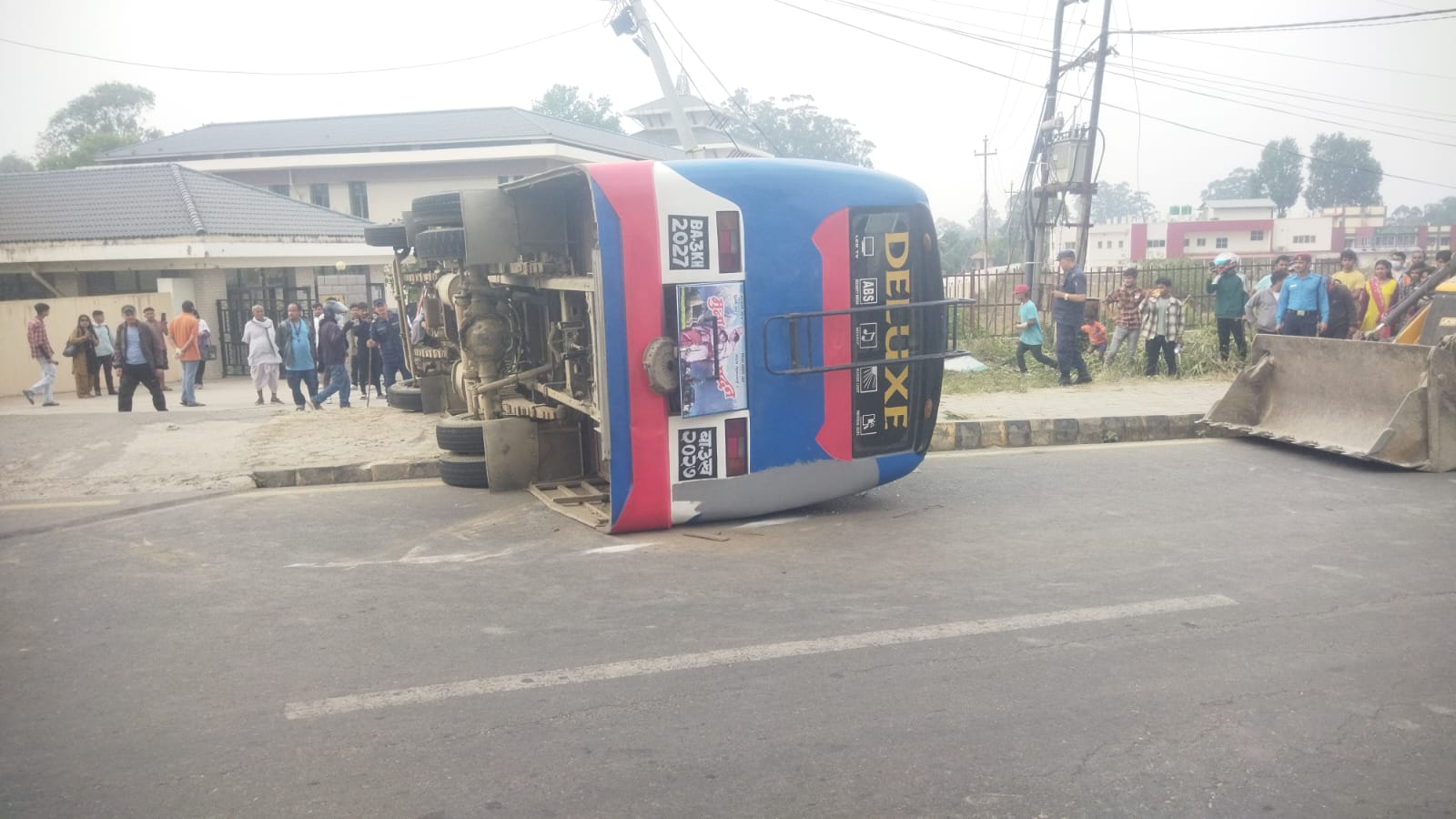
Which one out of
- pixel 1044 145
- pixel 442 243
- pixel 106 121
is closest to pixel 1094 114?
pixel 1044 145

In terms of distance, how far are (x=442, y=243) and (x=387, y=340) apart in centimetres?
805

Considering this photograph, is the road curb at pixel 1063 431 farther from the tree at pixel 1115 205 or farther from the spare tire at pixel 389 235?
the tree at pixel 1115 205

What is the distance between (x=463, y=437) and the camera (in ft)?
27.6

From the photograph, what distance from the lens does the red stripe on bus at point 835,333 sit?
6848 millimetres

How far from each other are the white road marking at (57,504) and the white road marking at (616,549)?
3956 millimetres

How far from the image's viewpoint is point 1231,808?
327 centimetres

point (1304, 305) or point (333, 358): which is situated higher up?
point (1304, 305)

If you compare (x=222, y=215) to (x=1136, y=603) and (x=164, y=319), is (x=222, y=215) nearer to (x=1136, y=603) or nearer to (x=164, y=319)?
(x=164, y=319)

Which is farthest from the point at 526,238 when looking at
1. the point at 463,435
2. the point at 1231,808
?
the point at 1231,808

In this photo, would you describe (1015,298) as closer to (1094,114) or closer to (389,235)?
(1094,114)

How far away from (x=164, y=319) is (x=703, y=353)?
795 inches

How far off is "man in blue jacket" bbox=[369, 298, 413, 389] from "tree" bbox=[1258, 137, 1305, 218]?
9134cm

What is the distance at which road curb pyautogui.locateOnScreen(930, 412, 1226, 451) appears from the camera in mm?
10164

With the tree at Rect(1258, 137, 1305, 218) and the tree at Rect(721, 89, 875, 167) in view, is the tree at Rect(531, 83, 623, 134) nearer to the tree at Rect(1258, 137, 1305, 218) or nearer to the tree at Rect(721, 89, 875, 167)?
the tree at Rect(721, 89, 875, 167)
